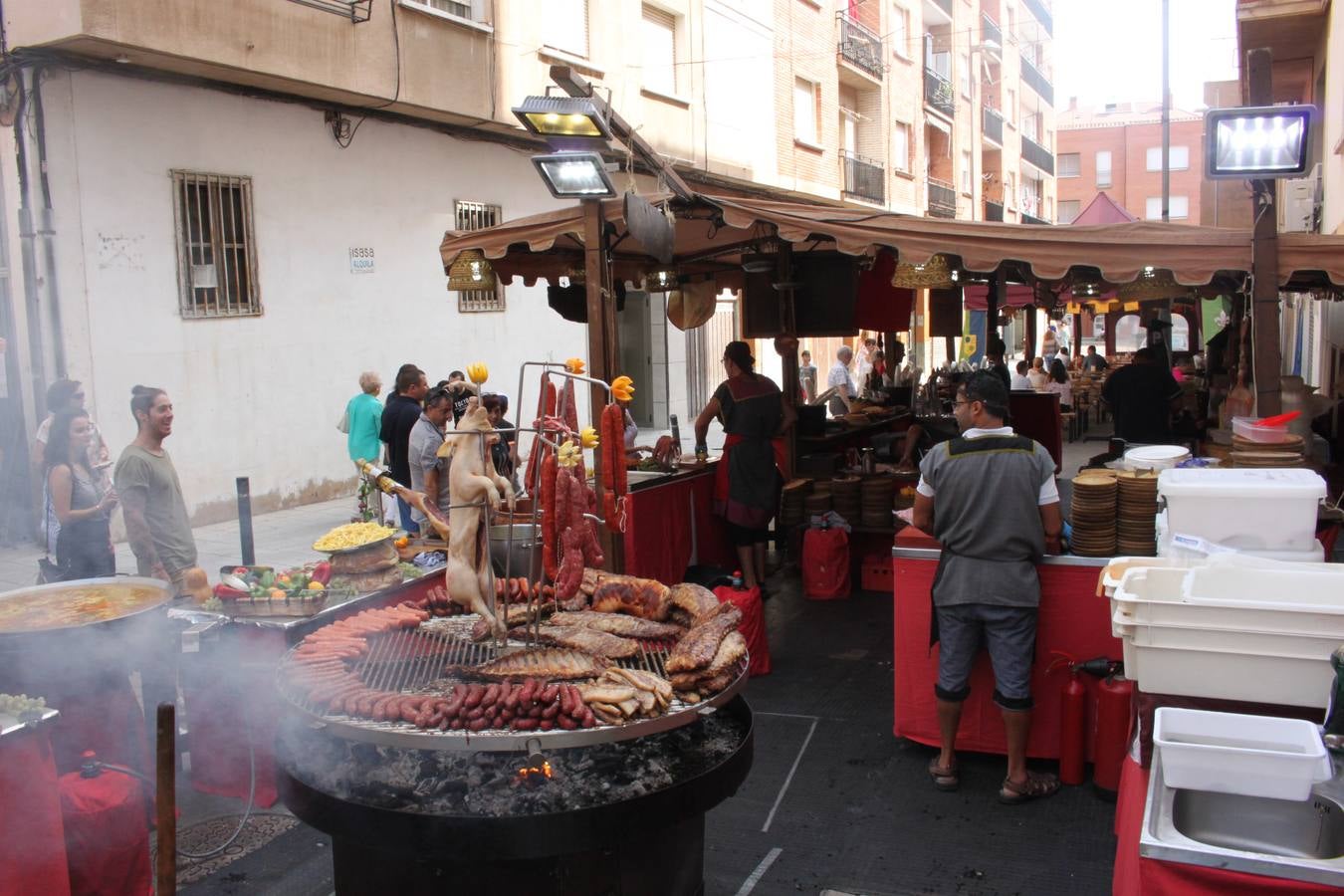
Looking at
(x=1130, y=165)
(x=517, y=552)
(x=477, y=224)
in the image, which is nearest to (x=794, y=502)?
(x=517, y=552)

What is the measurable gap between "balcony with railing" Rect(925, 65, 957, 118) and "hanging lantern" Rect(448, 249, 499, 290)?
27.5 meters

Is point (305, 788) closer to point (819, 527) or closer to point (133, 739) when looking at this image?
point (133, 739)

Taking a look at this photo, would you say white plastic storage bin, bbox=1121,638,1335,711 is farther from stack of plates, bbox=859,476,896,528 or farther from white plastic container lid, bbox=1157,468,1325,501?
stack of plates, bbox=859,476,896,528

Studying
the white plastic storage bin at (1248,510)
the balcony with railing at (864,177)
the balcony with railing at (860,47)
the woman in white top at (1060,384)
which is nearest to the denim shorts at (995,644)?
the white plastic storage bin at (1248,510)

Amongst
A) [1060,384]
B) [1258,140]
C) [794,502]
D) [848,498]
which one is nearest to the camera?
[1258,140]

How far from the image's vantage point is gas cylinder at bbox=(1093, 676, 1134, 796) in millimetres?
4957

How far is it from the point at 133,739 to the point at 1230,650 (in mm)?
4551

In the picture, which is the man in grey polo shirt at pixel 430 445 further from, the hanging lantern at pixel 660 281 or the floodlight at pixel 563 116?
the hanging lantern at pixel 660 281

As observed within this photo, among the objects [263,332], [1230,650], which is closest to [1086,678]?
[1230,650]

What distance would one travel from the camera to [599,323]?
6.62 meters

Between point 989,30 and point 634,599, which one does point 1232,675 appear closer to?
point 634,599

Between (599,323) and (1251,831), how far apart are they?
15.4ft

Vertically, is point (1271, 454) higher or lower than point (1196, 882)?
higher

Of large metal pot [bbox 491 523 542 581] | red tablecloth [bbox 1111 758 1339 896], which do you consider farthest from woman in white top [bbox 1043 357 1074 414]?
red tablecloth [bbox 1111 758 1339 896]
